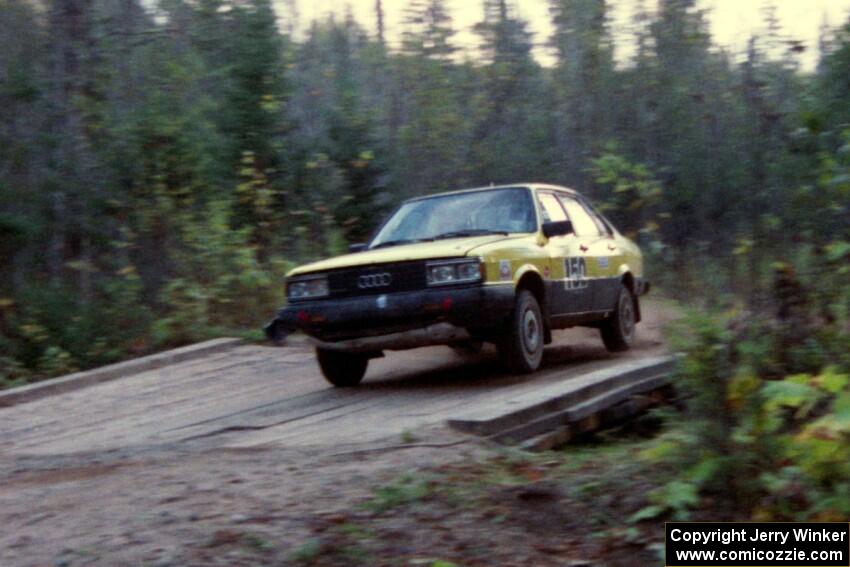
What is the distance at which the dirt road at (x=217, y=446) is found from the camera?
563 centimetres

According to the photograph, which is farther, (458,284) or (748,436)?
(458,284)

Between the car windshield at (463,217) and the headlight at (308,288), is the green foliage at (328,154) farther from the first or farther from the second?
the headlight at (308,288)

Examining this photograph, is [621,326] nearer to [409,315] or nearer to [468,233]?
[468,233]

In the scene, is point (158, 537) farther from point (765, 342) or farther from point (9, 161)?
point (9, 161)

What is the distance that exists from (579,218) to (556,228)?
1485mm

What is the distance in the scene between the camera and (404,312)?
9.08 meters

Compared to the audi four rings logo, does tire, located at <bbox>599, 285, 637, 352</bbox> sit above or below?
below

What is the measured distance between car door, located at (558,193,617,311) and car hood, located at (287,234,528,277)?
1.28 meters

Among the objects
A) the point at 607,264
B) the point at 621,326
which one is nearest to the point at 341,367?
the point at 607,264

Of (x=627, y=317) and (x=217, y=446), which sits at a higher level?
(x=627, y=317)

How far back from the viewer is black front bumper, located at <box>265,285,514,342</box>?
29.5 feet

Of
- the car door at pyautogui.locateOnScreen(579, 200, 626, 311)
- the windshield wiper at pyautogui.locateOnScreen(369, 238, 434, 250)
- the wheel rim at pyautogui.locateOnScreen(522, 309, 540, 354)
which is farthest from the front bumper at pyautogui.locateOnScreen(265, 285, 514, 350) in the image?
the car door at pyautogui.locateOnScreen(579, 200, 626, 311)

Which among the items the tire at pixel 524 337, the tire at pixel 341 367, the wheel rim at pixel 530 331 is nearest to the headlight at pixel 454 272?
the tire at pixel 524 337

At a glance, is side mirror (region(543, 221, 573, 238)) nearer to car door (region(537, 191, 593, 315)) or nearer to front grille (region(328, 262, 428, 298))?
car door (region(537, 191, 593, 315))
